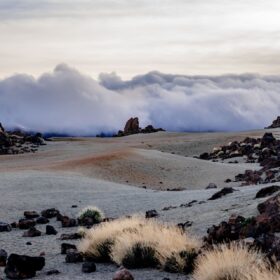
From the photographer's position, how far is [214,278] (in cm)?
963

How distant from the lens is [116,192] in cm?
2989

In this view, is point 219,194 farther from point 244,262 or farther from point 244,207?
point 244,262

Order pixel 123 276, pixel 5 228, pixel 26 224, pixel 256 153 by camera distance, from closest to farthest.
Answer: pixel 123 276, pixel 5 228, pixel 26 224, pixel 256 153

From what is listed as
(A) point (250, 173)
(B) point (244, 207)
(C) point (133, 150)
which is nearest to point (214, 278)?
(B) point (244, 207)

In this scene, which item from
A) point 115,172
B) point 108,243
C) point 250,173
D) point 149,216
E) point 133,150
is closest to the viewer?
point 108,243

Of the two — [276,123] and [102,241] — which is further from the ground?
A: [276,123]

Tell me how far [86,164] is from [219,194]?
2034cm

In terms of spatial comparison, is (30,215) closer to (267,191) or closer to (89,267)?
(267,191)

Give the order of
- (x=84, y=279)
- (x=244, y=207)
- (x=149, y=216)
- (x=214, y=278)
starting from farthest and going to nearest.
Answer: (x=149, y=216) < (x=244, y=207) < (x=84, y=279) < (x=214, y=278)

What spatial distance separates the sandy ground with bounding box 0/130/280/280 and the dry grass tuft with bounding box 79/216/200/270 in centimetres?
34

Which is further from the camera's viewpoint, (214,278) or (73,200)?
(73,200)

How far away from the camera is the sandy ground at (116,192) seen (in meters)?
16.7

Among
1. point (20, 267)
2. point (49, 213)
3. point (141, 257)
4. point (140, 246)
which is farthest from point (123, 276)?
point (49, 213)

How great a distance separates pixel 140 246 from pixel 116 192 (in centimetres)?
1719
